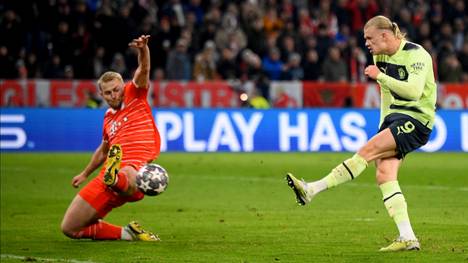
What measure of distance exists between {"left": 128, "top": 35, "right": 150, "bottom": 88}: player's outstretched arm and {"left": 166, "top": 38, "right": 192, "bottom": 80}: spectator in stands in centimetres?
1606

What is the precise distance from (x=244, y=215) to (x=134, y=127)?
3140mm

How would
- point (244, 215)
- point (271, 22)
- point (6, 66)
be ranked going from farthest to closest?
point (271, 22) < point (6, 66) < point (244, 215)

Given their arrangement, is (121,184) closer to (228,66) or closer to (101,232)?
(101,232)

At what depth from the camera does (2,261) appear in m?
10.3

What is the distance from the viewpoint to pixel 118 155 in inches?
458

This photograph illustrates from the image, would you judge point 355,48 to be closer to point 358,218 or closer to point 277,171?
point 277,171

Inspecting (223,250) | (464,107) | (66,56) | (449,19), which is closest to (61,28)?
(66,56)

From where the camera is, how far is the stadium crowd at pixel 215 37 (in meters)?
27.2

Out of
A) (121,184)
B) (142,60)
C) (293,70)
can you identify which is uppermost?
(293,70)

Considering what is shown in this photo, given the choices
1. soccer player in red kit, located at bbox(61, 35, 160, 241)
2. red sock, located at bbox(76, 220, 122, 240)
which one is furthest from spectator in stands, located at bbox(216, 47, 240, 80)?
red sock, located at bbox(76, 220, 122, 240)

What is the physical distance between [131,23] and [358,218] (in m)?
14.9

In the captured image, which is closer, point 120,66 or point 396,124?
point 396,124

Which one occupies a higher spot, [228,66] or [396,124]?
[228,66]

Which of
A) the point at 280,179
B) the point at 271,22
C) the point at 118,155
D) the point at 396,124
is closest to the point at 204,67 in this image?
the point at 271,22
